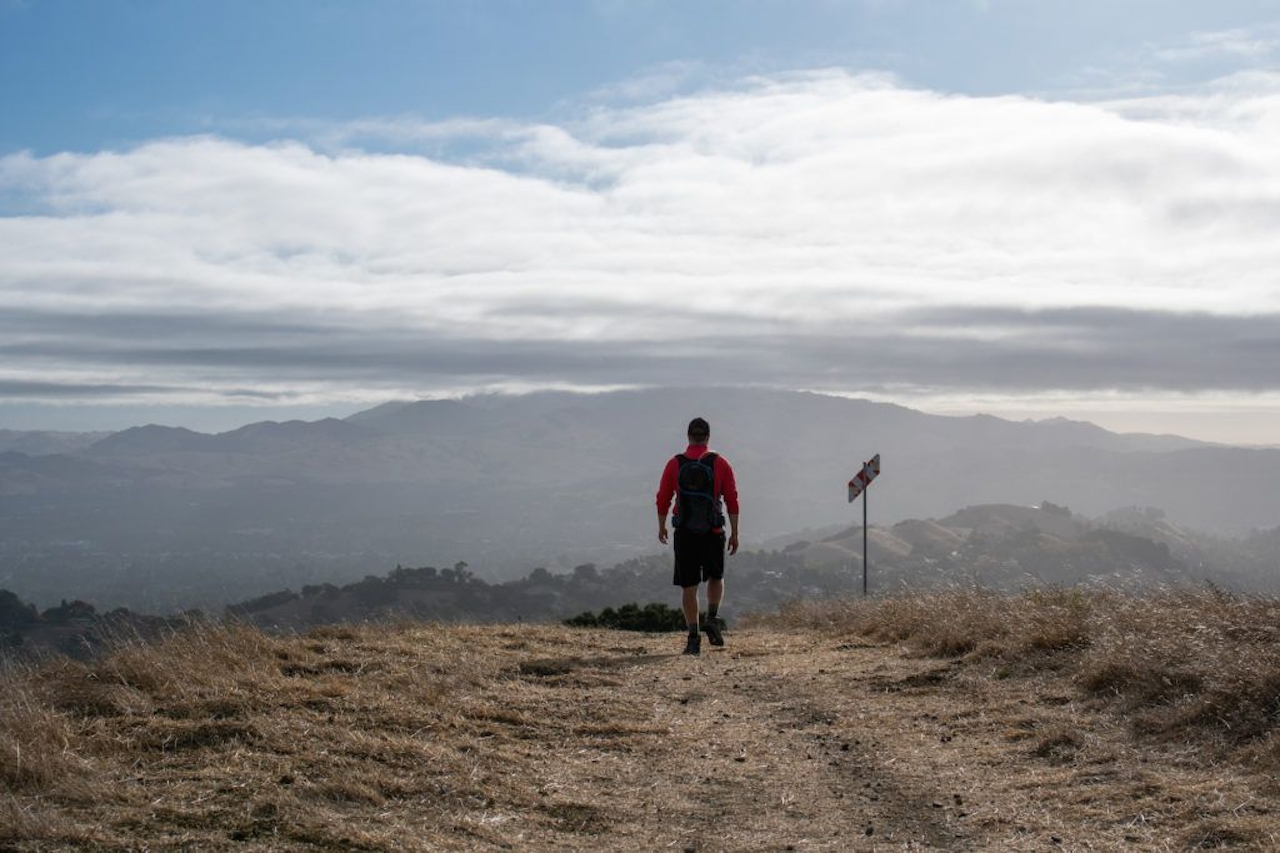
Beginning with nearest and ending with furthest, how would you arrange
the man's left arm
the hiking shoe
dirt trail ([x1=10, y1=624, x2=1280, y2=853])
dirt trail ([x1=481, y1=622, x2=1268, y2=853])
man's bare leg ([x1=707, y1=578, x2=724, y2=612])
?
dirt trail ([x1=10, y1=624, x2=1280, y2=853]) → dirt trail ([x1=481, y1=622, x2=1268, y2=853]) → the man's left arm → man's bare leg ([x1=707, y1=578, x2=724, y2=612]) → the hiking shoe

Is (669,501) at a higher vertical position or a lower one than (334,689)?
higher

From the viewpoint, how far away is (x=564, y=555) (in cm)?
18975

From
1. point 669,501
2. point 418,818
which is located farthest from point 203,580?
point 418,818

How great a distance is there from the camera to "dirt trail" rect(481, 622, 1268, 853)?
240 inches

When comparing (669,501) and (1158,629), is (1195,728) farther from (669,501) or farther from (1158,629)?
(669,501)

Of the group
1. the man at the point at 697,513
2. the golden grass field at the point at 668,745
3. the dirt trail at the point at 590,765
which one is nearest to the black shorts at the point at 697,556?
the man at the point at 697,513

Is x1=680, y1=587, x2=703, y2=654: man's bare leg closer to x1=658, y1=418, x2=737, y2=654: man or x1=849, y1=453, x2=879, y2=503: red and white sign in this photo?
x1=658, y1=418, x2=737, y2=654: man

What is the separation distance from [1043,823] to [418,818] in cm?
308

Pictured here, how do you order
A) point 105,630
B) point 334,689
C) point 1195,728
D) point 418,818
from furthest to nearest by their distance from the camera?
point 105,630
point 334,689
point 1195,728
point 418,818

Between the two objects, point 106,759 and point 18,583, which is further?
point 18,583

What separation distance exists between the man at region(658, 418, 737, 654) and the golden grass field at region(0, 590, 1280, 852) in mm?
1650

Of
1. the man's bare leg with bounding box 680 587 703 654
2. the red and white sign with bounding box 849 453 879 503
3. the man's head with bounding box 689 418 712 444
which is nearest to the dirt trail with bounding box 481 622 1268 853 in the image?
the man's bare leg with bounding box 680 587 703 654

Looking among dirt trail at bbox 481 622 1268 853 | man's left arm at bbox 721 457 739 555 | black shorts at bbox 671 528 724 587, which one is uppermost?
man's left arm at bbox 721 457 739 555

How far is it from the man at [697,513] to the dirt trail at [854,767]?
5.72 ft
